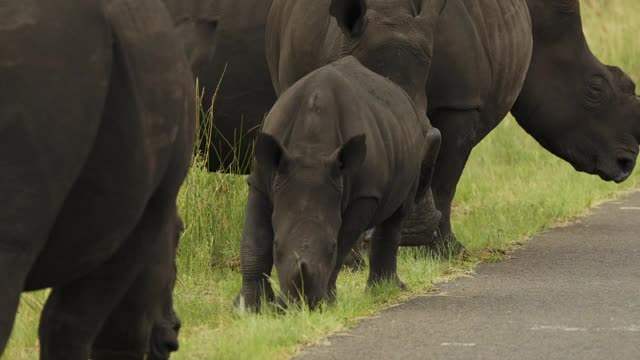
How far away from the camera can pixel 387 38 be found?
8.30m

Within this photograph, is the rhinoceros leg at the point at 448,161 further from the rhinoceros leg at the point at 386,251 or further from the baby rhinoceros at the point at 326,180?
the baby rhinoceros at the point at 326,180

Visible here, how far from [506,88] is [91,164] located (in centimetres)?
597

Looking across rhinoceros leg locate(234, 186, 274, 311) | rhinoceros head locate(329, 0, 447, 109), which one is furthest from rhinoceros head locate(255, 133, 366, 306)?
rhinoceros head locate(329, 0, 447, 109)

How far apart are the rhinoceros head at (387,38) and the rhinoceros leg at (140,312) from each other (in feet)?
12.1

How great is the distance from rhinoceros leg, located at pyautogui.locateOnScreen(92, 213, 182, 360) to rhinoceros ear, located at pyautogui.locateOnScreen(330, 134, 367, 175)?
2.28 m

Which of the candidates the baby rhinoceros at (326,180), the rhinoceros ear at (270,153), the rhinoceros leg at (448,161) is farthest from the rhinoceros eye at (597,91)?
the rhinoceros ear at (270,153)

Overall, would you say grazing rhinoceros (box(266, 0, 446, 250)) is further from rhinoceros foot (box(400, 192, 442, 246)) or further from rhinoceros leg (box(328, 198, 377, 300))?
rhinoceros leg (box(328, 198, 377, 300))

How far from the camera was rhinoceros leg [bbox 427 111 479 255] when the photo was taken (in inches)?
364

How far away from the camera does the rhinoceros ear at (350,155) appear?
695 cm

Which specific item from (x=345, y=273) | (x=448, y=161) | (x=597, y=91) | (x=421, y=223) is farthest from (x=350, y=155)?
(x=597, y=91)

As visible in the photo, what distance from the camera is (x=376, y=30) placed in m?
8.32

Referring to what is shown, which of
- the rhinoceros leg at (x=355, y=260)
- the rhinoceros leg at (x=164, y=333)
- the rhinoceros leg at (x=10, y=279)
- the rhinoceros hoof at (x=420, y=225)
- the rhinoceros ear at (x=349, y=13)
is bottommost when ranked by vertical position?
the rhinoceros leg at (x=355, y=260)

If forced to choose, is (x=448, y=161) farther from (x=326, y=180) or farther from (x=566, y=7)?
(x=326, y=180)

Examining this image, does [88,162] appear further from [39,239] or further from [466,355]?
[466,355]
